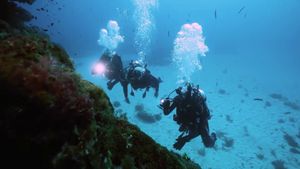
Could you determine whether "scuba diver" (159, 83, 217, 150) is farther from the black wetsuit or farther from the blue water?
the blue water

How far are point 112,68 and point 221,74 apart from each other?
34068 millimetres

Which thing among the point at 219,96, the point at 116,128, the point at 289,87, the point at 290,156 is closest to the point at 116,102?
the point at 219,96

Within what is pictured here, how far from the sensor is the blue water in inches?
803

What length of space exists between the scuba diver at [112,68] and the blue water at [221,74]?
4.11ft

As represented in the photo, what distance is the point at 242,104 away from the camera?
Answer: 29609 mm

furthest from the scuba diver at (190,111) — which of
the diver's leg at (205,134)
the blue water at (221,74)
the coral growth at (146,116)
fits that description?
the coral growth at (146,116)

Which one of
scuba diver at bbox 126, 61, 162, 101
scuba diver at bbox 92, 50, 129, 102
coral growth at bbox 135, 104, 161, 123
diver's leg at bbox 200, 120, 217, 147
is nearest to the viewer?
diver's leg at bbox 200, 120, 217, 147

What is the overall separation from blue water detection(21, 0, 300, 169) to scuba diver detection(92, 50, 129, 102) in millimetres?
1252

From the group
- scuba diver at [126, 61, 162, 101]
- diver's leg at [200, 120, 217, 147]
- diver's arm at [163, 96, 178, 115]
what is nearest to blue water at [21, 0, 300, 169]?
scuba diver at [126, 61, 162, 101]

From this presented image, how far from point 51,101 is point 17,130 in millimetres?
406

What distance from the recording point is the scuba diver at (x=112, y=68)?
1116 cm

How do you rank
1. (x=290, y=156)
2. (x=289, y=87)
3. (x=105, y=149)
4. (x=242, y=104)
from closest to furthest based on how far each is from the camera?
(x=105, y=149) → (x=290, y=156) → (x=242, y=104) → (x=289, y=87)

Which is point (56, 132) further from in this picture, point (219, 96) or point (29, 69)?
point (219, 96)

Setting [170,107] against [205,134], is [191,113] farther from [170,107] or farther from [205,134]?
[205,134]
